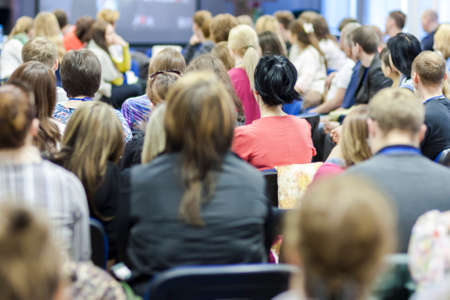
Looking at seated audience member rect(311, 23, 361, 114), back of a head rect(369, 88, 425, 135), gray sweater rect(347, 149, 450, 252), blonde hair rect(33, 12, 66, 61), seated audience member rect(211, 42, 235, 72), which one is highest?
blonde hair rect(33, 12, 66, 61)

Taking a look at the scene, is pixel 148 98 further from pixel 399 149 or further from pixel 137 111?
pixel 399 149

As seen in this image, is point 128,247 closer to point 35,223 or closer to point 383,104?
point 35,223

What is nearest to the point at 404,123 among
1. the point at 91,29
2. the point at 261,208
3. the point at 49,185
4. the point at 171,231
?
the point at 261,208

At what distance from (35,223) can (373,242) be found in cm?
69

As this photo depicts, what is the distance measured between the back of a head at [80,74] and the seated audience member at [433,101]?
1927 millimetres

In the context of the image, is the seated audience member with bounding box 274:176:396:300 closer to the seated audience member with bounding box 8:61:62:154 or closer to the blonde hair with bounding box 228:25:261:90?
the seated audience member with bounding box 8:61:62:154

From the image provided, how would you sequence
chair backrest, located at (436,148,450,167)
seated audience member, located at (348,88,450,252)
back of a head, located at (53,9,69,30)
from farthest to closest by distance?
back of a head, located at (53,9,69,30)
chair backrest, located at (436,148,450,167)
seated audience member, located at (348,88,450,252)

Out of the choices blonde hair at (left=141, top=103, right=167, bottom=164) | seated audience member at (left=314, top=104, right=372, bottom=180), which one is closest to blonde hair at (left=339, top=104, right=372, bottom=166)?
seated audience member at (left=314, top=104, right=372, bottom=180)

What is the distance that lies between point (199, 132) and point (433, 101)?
2.18 m

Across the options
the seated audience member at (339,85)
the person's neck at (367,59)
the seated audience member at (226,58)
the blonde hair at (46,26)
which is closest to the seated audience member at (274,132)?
the seated audience member at (226,58)

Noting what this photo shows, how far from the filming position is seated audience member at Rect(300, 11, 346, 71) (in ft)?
22.0

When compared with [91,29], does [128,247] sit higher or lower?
lower

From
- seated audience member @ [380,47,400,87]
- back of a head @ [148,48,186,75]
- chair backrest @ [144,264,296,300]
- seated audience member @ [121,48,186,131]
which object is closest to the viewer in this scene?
chair backrest @ [144,264,296,300]

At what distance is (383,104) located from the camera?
7.24 feet
